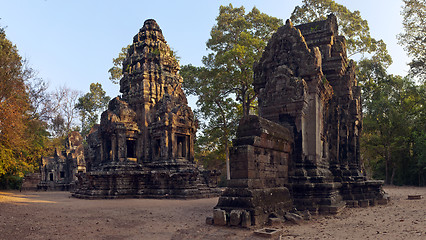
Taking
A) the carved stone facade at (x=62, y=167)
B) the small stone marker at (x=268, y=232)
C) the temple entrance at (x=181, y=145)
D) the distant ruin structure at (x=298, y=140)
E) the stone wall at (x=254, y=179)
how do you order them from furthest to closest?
the carved stone facade at (x=62, y=167) < the temple entrance at (x=181, y=145) < the distant ruin structure at (x=298, y=140) < the stone wall at (x=254, y=179) < the small stone marker at (x=268, y=232)

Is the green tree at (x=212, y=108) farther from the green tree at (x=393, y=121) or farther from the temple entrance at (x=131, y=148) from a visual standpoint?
the green tree at (x=393, y=121)

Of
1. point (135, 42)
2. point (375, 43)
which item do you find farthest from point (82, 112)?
point (375, 43)

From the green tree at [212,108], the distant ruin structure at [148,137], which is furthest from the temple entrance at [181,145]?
the green tree at [212,108]

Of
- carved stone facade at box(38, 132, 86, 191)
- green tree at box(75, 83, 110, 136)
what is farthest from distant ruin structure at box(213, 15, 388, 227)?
green tree at box(75, 83, 110, 136)

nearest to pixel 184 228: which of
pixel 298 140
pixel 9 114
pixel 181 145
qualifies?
pixel 298 140

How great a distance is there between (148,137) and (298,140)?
1215 cm

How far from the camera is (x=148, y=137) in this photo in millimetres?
20094

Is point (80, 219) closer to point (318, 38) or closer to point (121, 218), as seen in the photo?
point (121, 218)

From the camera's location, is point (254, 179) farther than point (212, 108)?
No

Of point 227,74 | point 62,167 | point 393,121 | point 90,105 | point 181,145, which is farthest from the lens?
point 90,105

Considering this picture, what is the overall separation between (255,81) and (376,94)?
24.6m

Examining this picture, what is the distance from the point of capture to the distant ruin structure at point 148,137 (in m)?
17.8

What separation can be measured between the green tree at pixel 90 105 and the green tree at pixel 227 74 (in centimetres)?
2213

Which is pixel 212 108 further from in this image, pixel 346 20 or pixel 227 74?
pixel 346 20
